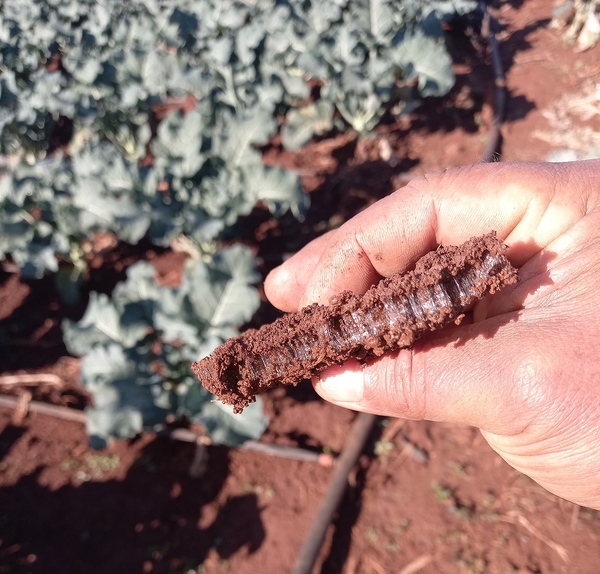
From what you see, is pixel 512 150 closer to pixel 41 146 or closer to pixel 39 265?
pixel 39 265

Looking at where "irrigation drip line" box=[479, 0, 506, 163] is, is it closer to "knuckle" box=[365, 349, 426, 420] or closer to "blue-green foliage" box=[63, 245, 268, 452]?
"blue-green foliage" box=[63, 245, 268, 452]

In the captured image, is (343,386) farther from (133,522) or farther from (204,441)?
(133,522)

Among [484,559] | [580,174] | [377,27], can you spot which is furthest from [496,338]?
[377,27]

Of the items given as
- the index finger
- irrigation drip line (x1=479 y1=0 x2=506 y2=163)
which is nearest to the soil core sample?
the index finger

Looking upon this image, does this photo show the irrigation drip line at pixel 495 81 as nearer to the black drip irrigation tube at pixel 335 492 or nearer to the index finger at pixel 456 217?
the black drip irrigation tube at pixel 335 492

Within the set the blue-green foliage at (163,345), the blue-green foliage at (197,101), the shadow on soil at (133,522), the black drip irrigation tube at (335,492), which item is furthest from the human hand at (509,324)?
the blue-green foliage at (197,101)

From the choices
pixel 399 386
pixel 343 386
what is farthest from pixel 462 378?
pixel 343 386
